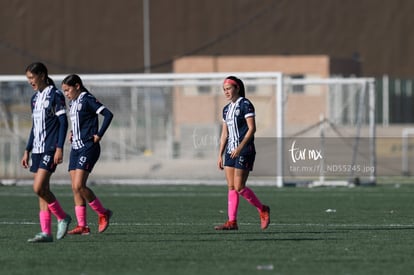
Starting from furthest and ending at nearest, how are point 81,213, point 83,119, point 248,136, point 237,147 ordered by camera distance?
point 237,147 → point 248,136 → point 81,213 → point 83,119

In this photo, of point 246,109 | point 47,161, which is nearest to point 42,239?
point 47,161

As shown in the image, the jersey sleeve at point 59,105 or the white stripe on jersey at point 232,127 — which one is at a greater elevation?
the jersey sleeve at point 59,105

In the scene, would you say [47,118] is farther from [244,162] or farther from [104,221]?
[244,162]

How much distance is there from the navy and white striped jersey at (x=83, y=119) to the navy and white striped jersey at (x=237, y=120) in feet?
6.10

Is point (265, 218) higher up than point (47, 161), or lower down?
lower down

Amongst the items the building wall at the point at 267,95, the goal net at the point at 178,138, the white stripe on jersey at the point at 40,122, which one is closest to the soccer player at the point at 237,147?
the white stripe on jersey at the point at 40,122

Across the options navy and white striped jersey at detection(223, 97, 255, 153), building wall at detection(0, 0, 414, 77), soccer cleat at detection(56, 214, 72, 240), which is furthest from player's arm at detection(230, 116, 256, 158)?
building wall at detection(0, 0, 414, 77)

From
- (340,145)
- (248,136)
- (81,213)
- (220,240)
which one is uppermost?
(248,136)

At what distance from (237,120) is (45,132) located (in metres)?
2.85

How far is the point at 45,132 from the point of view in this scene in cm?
1377

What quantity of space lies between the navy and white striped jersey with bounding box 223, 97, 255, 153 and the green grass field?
1.20 metres

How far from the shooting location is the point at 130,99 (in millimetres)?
33000

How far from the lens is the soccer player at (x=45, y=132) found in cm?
1361

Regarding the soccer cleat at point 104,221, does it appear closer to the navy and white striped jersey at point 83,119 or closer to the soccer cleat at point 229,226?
the navy and white striped jersey at point 83,119
